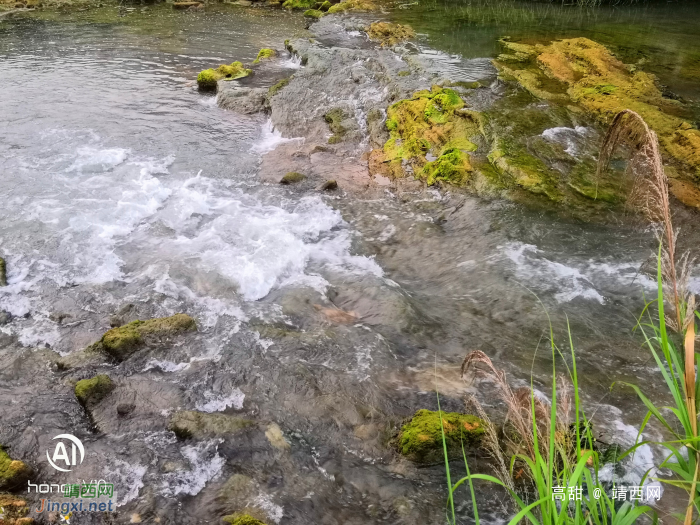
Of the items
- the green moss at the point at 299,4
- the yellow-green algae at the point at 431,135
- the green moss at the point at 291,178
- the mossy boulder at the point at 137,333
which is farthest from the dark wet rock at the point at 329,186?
the green moss at the point at 299,4

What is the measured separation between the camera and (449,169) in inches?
382

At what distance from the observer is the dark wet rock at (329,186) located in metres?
9.96

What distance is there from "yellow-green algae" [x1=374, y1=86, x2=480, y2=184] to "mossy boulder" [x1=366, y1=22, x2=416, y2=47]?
7873 mm

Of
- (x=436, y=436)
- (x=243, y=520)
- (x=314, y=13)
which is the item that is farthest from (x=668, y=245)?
(x=314, y=13)

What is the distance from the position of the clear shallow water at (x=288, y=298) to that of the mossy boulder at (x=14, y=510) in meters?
0.68

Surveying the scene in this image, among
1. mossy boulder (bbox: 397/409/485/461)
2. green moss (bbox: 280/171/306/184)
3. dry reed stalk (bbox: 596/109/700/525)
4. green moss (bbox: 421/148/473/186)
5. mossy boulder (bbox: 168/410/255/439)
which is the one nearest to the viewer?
dry reed stalk (bbox: 596/109/700/525)

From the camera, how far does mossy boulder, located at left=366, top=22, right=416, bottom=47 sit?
1972cm

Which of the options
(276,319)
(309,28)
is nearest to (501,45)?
(309,28)

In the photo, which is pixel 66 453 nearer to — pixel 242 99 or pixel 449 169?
pixel 449 169

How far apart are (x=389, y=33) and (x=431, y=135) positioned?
1158cm

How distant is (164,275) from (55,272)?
167 cm

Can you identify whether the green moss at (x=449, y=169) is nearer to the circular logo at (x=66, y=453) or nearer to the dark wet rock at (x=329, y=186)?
the dark wet rock at (x=329, y=186)

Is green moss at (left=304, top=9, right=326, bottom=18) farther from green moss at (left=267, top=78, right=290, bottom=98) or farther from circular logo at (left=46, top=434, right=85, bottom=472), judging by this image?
circular logo at (left=46, top=434, right=85, bottom=472)

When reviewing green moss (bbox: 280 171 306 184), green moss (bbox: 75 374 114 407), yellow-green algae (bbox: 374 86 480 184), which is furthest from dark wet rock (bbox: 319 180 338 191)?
green moss (bbox: 75 374 114 407)
